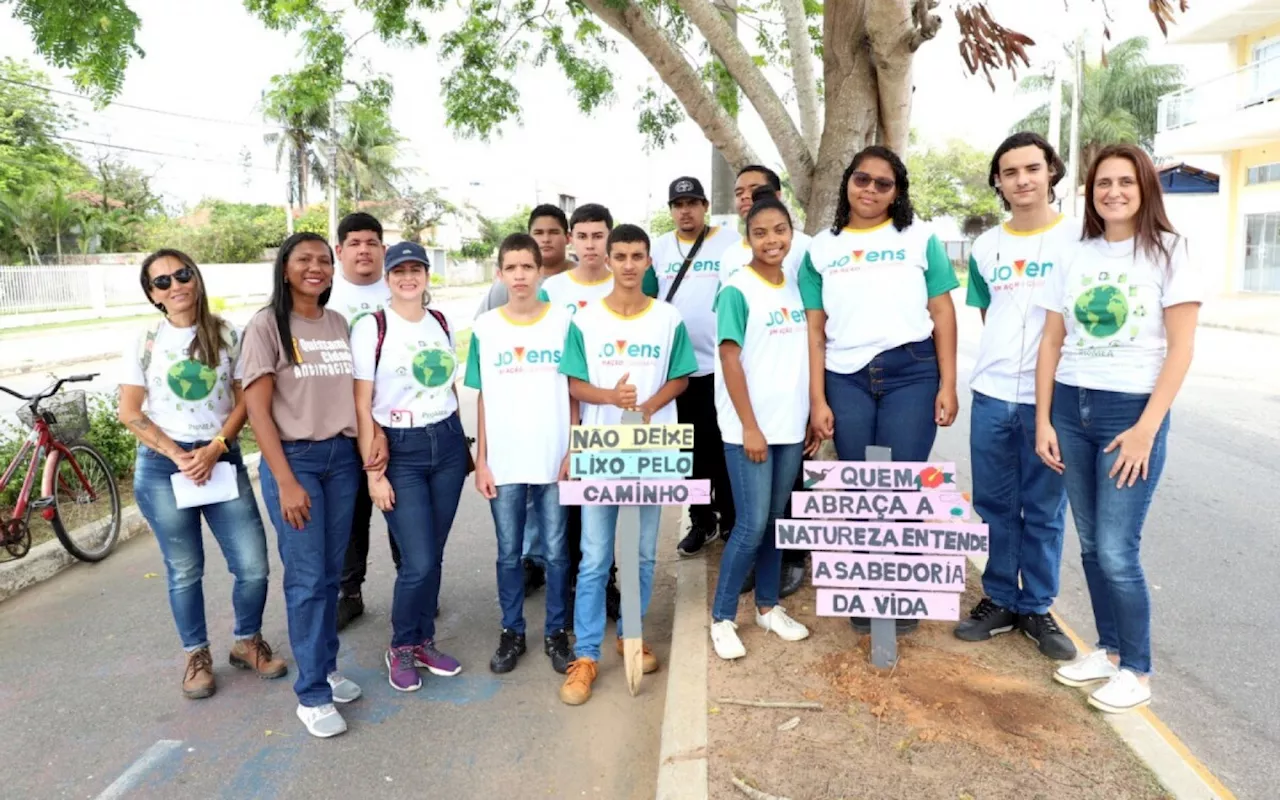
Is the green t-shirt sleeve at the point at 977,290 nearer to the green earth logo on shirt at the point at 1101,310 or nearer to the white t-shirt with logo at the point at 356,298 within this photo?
the green earth logo on shirt at the point at 1101,310

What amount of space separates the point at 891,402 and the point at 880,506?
0.44 meters

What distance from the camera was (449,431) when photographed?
379 cm

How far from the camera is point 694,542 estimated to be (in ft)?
17.2

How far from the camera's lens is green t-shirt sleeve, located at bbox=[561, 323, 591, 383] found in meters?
3.70

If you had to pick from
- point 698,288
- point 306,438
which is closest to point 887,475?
point 698,288

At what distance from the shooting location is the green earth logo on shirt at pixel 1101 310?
3.12 metres

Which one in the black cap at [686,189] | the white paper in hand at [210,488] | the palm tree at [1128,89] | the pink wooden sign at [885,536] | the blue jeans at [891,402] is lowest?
the pink wooden sign at [885,536]

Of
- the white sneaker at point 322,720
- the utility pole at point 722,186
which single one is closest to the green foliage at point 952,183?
the utility pole at point 722,186

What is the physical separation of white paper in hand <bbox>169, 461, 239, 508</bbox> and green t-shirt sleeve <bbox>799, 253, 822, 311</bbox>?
104 inches

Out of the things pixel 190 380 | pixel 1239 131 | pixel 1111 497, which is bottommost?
pixel 1111 497

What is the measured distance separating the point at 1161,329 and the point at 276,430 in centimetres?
336

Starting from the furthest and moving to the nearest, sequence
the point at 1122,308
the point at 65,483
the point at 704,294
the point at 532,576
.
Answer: the point at 65,483, the point at 532,576, the point at 704,294, the point at 1122,308

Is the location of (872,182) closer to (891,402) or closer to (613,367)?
(891,402)

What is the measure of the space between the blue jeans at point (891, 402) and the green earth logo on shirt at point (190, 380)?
269 centimetres
